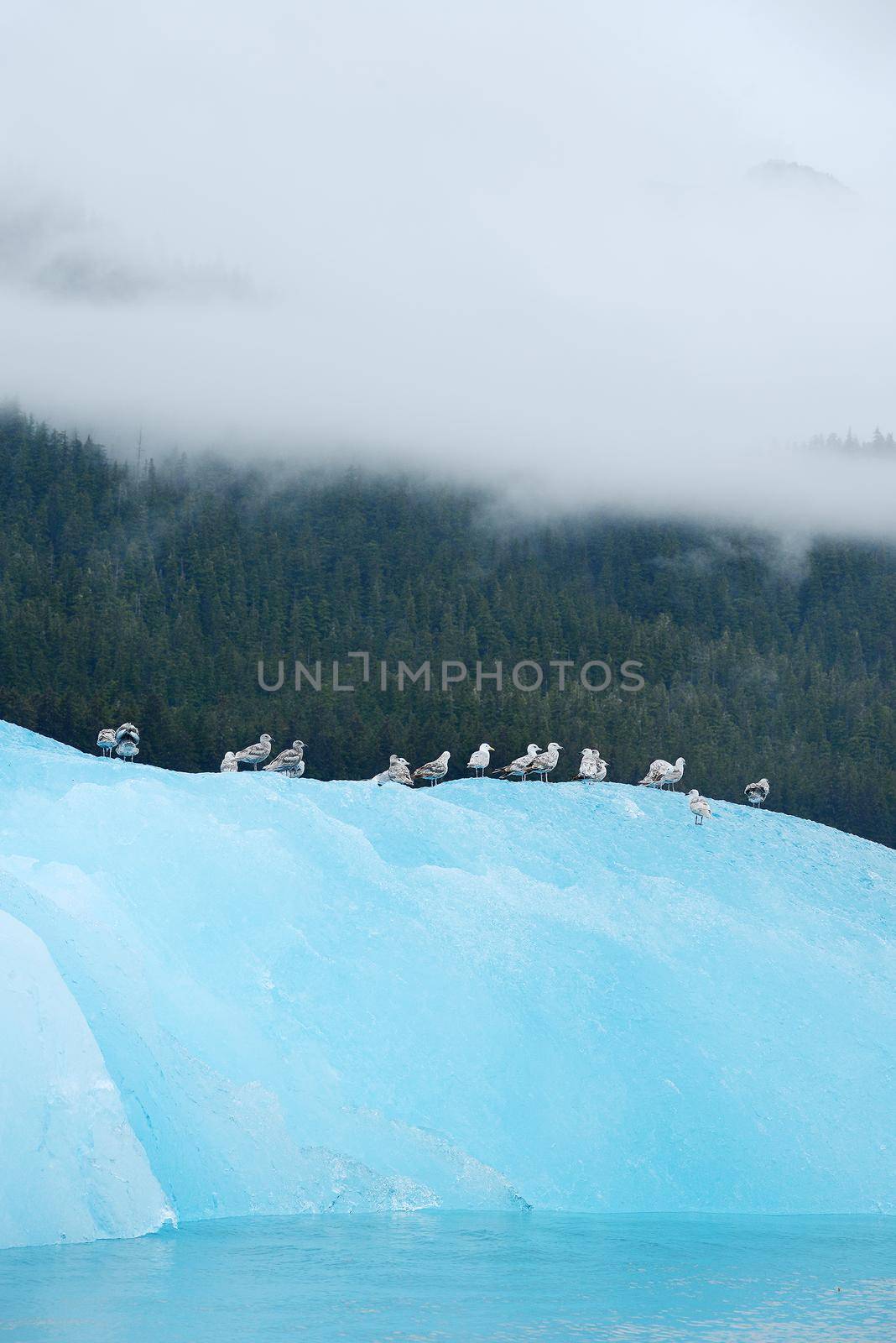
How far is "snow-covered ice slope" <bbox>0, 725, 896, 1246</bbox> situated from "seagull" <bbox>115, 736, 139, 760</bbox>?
6955mm

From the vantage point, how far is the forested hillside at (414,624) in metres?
89.1

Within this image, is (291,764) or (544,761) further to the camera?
(291,764)

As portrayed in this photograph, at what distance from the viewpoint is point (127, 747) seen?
37844mm

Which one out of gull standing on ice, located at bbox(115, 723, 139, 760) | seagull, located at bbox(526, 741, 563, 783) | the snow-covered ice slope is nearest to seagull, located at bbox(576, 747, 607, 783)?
seagull, located at bbox(526, 741, 563, 783)

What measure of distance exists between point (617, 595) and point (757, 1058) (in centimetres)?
13599

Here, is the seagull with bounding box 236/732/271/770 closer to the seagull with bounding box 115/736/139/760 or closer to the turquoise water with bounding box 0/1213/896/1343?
the seagull with bounding box 115/736/139/760

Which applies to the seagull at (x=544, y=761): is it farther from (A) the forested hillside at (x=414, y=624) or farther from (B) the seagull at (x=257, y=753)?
(A) the forested hillside at (x=414, y=624)

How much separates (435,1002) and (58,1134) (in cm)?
745

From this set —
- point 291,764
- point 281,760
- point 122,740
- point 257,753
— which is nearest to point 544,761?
point 291,764

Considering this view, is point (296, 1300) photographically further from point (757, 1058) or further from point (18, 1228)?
point (757, 1058)

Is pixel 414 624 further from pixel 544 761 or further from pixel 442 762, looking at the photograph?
pixel 544 761

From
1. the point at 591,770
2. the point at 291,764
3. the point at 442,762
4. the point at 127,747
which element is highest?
the point at 591,770

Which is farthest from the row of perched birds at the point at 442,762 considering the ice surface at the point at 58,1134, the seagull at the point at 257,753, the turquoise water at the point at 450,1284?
the ice surface at the point at 58,1134

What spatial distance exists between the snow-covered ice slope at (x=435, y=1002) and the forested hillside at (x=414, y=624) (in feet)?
148
